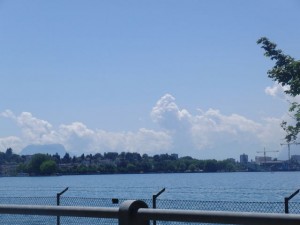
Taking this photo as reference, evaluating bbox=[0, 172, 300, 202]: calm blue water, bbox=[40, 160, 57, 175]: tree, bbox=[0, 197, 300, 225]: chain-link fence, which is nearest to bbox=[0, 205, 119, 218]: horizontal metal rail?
bbox=[0, 197, 300, 225]: chain-link fence

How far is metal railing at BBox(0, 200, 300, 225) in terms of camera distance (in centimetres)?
406

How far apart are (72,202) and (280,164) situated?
4755 inches

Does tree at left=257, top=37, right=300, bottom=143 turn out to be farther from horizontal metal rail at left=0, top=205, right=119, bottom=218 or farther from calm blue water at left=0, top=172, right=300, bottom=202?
horizontal metal rail at left=0, top=205, right=119, bottom=218

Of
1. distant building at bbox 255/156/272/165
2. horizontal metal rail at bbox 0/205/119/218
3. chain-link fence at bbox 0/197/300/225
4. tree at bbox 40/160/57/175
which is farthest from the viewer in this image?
distant building at bbox 255/156/272/165

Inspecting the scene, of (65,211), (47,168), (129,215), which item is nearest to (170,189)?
(65,211)

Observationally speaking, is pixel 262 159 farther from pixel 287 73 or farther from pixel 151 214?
pixel 151 214

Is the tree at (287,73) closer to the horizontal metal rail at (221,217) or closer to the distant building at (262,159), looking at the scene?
the horizontal metal rail at (221,217)

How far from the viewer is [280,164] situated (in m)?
130

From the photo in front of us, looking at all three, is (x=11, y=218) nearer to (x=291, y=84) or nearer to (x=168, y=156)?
(x=291, y=84)

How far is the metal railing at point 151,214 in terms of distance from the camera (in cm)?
406

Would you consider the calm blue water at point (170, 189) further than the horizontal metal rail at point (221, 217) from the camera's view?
Yes

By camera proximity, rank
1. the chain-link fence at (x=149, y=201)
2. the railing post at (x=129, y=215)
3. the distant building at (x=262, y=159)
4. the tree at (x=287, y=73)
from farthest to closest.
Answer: the distant building at (x=262, y=159) < the tree at (x=287, y=73) < the chain-link fence at (x=149, y=201) < the railing post at (x=129, y=215)

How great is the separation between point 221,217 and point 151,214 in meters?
0.56

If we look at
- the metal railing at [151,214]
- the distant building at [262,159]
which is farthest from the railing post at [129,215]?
the distant building at [262,159]
